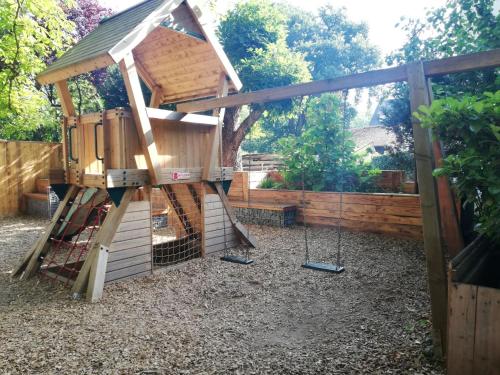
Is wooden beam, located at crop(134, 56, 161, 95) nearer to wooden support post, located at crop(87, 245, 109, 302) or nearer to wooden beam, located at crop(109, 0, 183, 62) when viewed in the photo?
wooden beam, located at crop(109, 0, 183, 62)

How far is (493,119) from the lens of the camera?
2.25m

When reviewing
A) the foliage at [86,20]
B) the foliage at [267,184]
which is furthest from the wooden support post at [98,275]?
the foliage at [86,20]

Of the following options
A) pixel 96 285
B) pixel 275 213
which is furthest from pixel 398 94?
pixel 96 285

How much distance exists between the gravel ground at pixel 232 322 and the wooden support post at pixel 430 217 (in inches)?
12.8

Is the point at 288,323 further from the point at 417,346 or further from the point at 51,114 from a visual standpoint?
the point at 51,114

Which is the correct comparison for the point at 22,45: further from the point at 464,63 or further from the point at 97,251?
the point at 464,63

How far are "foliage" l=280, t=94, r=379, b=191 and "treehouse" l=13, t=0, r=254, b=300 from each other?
9.44 feet

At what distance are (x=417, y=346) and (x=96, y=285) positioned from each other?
3.23m

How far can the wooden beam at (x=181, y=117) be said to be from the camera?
466 centimetres

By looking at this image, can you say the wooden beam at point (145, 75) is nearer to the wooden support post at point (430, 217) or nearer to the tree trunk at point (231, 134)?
the wooden support post at point (430, 217)

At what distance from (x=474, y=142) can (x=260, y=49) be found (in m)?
8.11

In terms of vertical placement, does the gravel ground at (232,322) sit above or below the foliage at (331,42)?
below

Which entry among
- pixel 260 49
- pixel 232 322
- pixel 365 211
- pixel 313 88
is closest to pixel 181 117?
pixel 313 88

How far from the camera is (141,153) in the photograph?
15.6 ft
